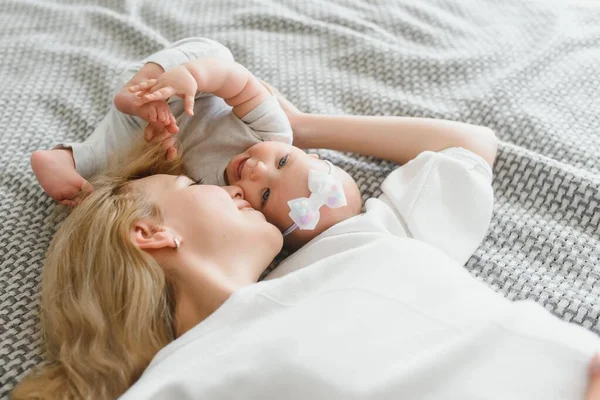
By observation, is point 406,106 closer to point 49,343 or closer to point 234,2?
point 234,2

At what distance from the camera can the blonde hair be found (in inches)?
31.2

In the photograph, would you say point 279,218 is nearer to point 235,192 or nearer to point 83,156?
point 235,192

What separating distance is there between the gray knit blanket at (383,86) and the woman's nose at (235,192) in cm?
24

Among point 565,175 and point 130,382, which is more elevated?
point 565,175

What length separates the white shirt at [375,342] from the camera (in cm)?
74

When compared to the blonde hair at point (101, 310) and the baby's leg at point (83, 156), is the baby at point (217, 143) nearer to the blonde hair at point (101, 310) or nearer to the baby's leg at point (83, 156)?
the baby's leg at point (83, 156)

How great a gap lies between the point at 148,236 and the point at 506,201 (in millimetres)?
606

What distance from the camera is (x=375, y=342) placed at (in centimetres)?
76

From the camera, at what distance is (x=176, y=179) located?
0.95m

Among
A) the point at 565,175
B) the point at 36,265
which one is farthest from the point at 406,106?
the point at 36,265

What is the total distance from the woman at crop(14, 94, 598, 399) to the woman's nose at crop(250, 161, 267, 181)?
0.04 meters

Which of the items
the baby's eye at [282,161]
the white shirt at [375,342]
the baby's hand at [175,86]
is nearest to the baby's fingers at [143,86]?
the baby's hand at [175,86]

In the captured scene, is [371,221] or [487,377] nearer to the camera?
[487,377]

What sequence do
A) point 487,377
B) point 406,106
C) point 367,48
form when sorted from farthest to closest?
point 367,48
point 406,106
point 487,377
